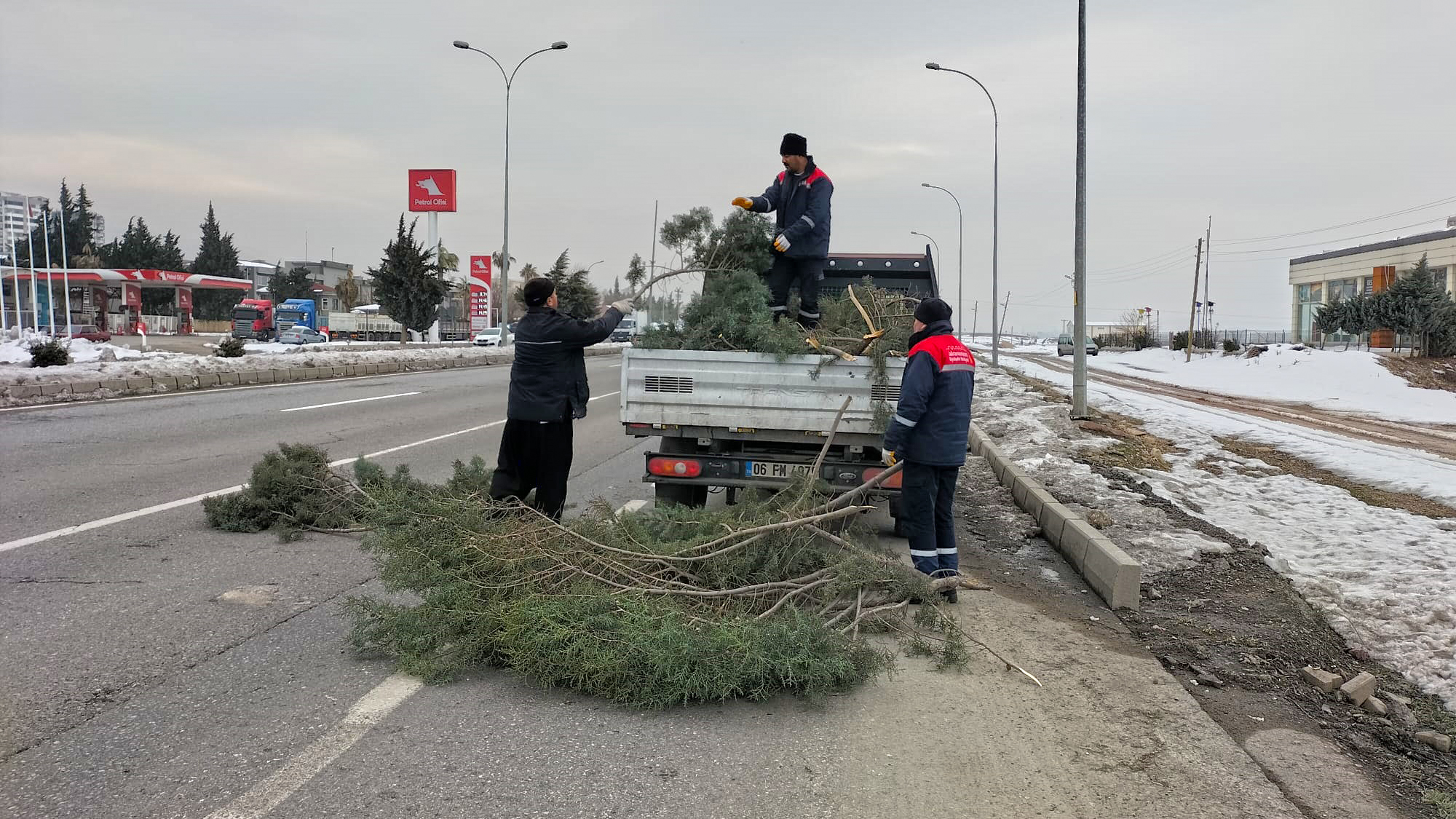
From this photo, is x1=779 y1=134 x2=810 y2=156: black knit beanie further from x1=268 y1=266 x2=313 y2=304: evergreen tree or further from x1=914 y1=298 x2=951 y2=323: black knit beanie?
x1=268 y1=266 x2=313 y2=304: evergreen tree

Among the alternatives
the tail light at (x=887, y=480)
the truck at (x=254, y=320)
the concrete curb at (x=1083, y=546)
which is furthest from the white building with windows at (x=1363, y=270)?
the truck at (x=254, y=320)

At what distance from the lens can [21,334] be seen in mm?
32469

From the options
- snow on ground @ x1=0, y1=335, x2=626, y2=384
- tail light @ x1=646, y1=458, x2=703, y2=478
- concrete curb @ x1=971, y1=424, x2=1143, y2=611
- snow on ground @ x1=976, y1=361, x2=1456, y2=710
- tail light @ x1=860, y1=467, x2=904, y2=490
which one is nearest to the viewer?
snow on ground @ x1=976, y1=361, x2=1456, y2=710

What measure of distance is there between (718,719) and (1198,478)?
817cm

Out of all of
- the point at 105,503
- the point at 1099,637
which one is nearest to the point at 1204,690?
the point at 1099,637

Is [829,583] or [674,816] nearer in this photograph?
[674,816]

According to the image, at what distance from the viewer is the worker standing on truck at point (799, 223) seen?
795 centimetres

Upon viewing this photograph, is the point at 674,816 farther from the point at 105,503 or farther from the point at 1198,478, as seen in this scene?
the point at 1198,478

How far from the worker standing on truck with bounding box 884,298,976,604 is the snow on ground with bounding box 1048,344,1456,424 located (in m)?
19.5

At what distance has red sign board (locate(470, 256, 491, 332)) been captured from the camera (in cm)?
5212

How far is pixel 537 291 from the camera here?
607cm

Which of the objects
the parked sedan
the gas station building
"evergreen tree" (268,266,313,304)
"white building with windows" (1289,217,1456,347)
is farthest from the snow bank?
"evergreen tree" (268,266,313,304)

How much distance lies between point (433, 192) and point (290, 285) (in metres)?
54.9

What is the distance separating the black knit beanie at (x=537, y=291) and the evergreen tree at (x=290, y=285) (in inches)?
3811
